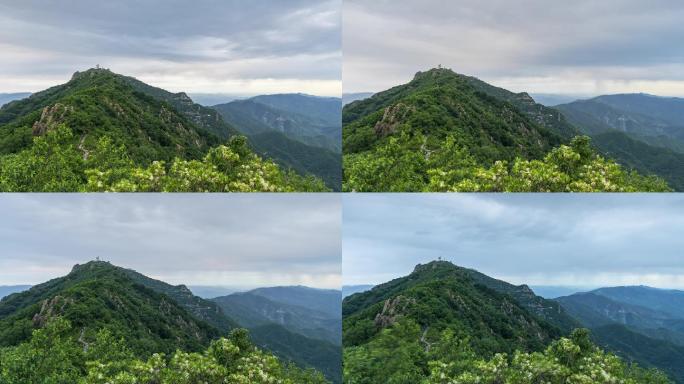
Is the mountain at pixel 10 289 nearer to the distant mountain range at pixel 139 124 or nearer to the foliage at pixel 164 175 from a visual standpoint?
the foliage at pixel 164 175

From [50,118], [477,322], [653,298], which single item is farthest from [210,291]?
[653,298]

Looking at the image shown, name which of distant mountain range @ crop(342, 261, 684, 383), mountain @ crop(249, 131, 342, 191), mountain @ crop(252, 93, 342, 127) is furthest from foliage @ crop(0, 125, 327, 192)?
distant mountain range @ crop(342, 261, 684, 383)

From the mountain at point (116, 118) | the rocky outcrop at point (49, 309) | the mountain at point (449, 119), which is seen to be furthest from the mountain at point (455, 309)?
the rocky outcrop at point (49, 309)

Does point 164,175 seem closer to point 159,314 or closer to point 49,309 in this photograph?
point 159,314

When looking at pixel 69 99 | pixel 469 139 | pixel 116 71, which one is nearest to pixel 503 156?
pixel 469 139

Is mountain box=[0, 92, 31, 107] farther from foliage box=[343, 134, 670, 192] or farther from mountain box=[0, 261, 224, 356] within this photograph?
foliage box=[343, 134, 670, 192]

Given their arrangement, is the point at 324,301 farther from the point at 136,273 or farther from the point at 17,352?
the point at 17,352
